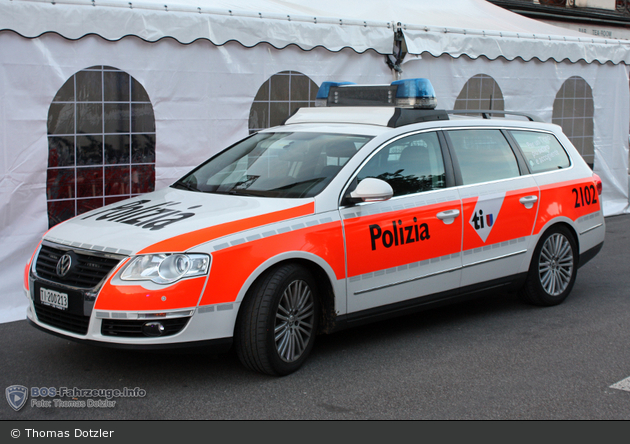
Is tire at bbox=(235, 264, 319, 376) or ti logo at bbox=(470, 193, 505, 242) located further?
ti logo at bbox=(470, 193, 505, 242)

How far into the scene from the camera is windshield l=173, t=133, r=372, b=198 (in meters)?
4.75

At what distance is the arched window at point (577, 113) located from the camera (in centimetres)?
1043

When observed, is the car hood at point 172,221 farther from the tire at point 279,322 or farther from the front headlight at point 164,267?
the tire at point 279,322

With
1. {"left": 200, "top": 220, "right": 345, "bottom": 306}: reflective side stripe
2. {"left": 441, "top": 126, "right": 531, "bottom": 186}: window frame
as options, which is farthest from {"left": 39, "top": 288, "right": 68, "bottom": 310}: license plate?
{"left": 441, "top": 126, "right": 531, "bottom": 186}: window frame

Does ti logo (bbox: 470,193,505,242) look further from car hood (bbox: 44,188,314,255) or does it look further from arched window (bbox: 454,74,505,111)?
arched window (bbox: 454,74,505,111)

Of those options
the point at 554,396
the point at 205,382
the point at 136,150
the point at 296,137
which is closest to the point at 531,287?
the point at 554,396

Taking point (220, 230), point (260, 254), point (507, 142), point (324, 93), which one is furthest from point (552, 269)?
point (220, 230)

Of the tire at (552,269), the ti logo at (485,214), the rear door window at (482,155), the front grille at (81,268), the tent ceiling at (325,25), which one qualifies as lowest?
the tire at (552,269)

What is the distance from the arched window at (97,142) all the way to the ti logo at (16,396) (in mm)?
2559

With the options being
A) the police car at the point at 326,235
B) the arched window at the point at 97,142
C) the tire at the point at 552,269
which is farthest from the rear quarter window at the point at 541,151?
the arched window at the point at 97,142

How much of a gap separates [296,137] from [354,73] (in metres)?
3.10

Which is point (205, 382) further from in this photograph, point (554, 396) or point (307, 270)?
point (554, 396)

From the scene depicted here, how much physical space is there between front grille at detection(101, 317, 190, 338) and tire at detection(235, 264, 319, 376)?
39 cm

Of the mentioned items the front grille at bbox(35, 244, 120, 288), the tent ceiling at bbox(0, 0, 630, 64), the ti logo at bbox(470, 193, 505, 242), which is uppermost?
the tent ceiling at bbox(0, 0, 630, 64)
